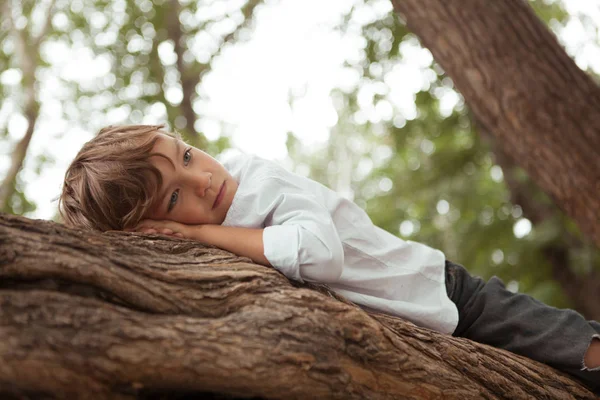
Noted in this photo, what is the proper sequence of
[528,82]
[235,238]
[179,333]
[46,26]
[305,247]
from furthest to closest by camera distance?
[46,26]
[528,82]
[235,238]
[305,247]
[179,333]

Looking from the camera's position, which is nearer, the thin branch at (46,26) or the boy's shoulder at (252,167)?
the boy's shoulder at (252,167)

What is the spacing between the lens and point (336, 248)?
2049 mm

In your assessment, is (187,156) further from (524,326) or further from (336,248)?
(524,326)

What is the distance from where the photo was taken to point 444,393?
1827 mm

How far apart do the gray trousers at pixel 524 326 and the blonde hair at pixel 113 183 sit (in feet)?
4.26

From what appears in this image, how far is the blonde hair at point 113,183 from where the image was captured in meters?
2.14

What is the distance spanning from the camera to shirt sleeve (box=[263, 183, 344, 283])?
1979 mm

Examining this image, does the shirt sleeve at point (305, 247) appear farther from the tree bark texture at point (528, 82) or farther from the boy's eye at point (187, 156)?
the tree bark texture at point (528, 82)

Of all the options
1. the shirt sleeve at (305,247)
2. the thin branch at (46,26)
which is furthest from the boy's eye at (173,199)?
the thin branch at (46,26)

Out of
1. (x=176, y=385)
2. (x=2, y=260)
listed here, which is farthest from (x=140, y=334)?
(x=2, y=260)

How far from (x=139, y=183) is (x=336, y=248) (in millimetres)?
733

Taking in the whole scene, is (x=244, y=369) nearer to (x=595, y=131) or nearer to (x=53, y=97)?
(x=595, y=131)

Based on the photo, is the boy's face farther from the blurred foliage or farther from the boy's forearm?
the blurred foliage

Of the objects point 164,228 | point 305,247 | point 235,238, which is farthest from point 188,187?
point 305,247
